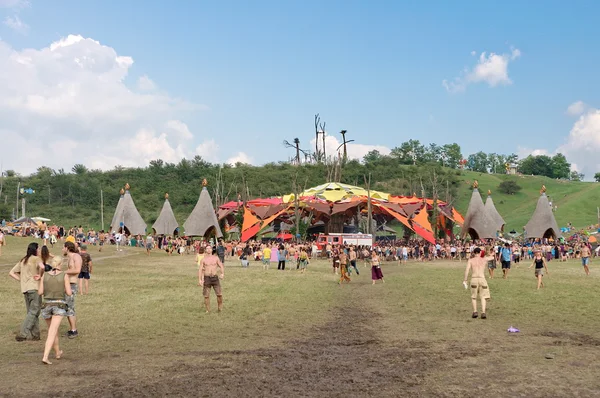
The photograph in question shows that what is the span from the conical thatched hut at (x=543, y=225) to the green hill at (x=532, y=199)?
3079cm

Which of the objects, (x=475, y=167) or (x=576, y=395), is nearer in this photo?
(x=576, y=395)

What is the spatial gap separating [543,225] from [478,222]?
6153 millimetres

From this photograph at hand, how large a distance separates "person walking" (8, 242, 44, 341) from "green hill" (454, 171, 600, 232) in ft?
270

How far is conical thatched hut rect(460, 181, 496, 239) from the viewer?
57.7 meters

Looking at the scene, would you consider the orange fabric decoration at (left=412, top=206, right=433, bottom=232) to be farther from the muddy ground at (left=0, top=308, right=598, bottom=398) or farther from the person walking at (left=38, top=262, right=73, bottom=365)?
the person walking at (left=38, top=262, right=73, bottom=365)

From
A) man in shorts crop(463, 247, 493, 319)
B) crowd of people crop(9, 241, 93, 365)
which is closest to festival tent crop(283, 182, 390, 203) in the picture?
man in shorts crop(463, 247, 493, 319)

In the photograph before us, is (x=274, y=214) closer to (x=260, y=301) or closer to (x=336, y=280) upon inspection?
(x=336, y=280)

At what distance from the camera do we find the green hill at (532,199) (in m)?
89.4

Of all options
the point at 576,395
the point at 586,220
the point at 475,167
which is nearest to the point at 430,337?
the point at 576,395

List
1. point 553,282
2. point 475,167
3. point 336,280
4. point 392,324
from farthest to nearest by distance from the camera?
1. point 475,167
2. point 336,280
3. point 553,282
4. point 392,324

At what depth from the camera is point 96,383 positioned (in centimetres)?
756

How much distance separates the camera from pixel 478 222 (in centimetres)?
5816

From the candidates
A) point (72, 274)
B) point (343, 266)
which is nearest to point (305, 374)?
point (72, 274)

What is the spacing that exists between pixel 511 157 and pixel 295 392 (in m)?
172
